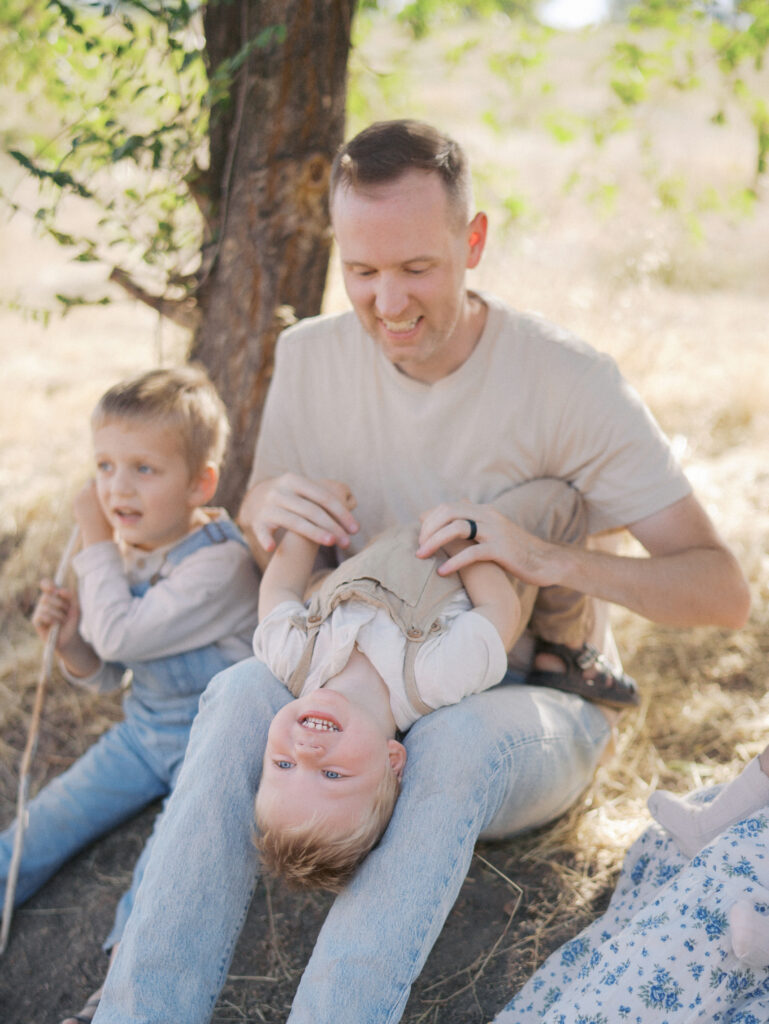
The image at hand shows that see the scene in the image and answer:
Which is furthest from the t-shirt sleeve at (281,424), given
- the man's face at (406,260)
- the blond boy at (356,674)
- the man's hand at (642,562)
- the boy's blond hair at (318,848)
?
the boy's blond hair at (318,848)

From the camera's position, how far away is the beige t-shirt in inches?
104

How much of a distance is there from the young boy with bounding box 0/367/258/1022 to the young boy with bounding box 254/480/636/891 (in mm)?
377

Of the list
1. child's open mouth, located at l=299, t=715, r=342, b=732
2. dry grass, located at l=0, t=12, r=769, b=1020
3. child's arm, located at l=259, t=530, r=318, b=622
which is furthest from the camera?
dry grass, located at l=0, t=12, r=769, b=1020

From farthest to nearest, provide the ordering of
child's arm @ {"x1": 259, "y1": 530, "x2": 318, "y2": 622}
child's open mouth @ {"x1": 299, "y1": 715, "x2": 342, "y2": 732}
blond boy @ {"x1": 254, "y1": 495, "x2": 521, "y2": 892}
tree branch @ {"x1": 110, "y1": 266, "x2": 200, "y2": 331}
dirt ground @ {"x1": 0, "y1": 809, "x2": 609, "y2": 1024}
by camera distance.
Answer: tree branch @ {"x1": 110, "y1": 266, "x2": 200, "y2": 331}
child's arm @ {"x1": 259, "y1": 530, "x2": 318, "y2": 622}
dirt ground @ {"x1": 0, "y1": 809, "x2": 609, "y2": 1024}
child's open mouth @ {"x1": 299, "y1": 715, "x2": 342, "y2": 732}
blond boy @ {"x1": 254, "y1": 495, "x2": 521, "y2": 892}

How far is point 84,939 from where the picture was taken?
2.76 metres

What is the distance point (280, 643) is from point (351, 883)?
619mm

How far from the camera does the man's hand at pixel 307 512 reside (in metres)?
2.58

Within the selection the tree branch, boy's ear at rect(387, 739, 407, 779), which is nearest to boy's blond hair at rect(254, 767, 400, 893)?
boy's ear at rect(387, 739, 407, 779)

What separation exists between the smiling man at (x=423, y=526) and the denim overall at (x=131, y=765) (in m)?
0.39

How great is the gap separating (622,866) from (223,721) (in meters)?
1.22

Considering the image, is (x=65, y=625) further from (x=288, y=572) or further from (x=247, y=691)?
(x=247, y=691)

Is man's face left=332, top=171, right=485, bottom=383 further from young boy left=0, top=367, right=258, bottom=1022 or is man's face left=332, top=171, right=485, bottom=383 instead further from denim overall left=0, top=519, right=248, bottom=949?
denim overall left=0, top=519, right=248, bottom=949

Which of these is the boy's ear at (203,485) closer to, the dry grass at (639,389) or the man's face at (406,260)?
the man's face at (406,260)

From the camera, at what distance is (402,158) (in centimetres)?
249
